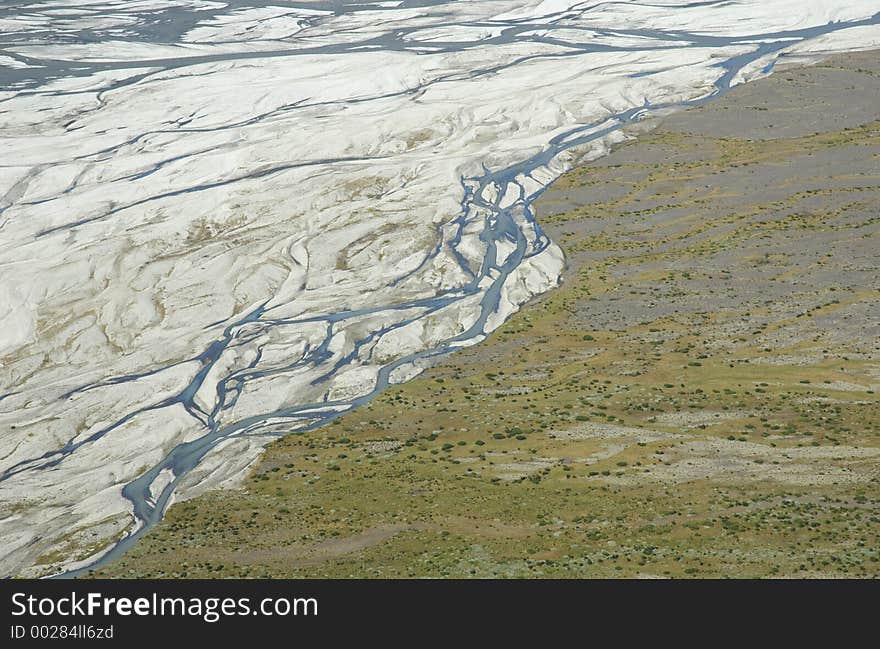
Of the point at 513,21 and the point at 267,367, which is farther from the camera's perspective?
the point at 513,21

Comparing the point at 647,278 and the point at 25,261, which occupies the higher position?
the point at 25,261

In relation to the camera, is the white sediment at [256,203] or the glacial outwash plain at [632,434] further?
the white sediment at [256,203]

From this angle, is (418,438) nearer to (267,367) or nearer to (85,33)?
(267,367)

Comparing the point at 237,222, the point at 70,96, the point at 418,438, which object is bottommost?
the point at 418,438

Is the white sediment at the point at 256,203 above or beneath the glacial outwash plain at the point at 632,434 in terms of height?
above

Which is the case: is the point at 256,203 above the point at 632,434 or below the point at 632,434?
above

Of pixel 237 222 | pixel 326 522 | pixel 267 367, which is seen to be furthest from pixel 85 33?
pixel 326 522
